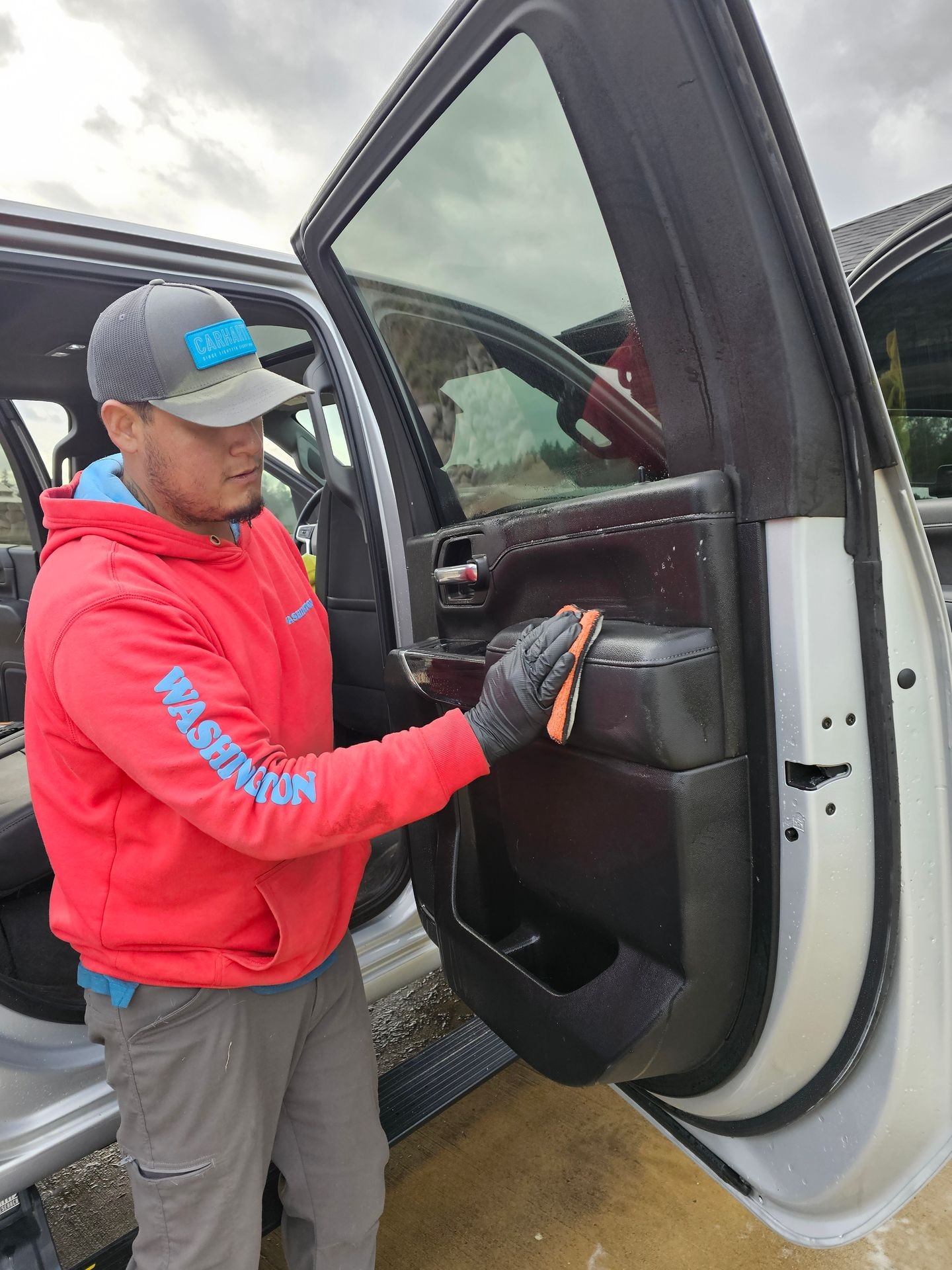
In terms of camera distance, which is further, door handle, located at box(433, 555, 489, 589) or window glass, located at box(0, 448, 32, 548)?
window glass, located at box(0, 448, 32, 548)

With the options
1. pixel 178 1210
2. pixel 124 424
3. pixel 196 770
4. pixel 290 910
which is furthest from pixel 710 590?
pixel 178 1210

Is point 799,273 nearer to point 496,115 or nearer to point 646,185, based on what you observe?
point 646,185

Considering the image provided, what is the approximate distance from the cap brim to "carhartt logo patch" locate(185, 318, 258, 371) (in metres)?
0.03

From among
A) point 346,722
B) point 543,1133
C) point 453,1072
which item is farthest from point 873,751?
point 346,722

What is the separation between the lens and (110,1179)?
6.88 feet

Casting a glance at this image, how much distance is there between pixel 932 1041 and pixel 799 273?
3.18 feet

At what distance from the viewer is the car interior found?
1867 millimetres

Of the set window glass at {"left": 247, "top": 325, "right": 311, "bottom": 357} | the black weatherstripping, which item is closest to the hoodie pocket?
the black weatherstripping

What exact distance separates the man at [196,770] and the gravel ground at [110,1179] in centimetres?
77

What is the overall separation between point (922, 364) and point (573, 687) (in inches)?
66.7

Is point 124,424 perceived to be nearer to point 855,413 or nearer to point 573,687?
point 573,687

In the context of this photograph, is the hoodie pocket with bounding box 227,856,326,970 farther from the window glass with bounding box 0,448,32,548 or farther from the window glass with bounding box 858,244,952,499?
the window glass with bounding box 0,448,32,548

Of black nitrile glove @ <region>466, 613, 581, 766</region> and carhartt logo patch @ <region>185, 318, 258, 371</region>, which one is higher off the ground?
carhartt logo patch @ <region>185, 318, 258, 371</region>

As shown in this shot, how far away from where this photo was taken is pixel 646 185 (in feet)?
3.29
